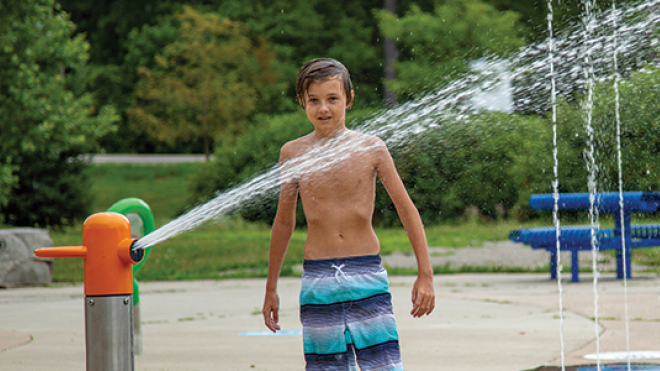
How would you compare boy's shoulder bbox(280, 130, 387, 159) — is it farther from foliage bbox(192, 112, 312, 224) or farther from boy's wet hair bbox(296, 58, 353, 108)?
foliage bbox(192, 112, 312, 224)

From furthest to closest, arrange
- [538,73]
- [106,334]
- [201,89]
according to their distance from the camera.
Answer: [201,89] < [538,73] < [106,334]

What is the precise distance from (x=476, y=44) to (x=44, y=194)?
11519 mm

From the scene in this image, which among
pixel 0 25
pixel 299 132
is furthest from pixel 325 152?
pixel 299 132

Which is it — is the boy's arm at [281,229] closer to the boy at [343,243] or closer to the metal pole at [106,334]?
the boy at [343,243]

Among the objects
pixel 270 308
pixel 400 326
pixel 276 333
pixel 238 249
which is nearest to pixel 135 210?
pixel 276 333

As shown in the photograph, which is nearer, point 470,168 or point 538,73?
point 470,168

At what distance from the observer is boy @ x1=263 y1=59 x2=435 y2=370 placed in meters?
2.80

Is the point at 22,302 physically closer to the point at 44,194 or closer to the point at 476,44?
the point at 44,194

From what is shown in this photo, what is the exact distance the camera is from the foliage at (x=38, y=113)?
1274 centimetres

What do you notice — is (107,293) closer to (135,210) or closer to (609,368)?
(135,210)

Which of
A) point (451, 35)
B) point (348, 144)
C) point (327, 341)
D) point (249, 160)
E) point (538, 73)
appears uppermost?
point (451, 35)

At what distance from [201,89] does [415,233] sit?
75.4 ft

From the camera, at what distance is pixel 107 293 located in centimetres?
272

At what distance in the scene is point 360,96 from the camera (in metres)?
34.0
